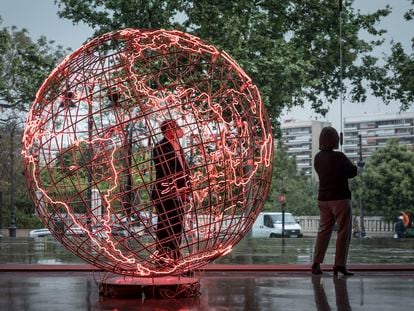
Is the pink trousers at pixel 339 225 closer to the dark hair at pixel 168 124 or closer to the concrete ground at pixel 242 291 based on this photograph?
the concrete ground at pixel 242 291

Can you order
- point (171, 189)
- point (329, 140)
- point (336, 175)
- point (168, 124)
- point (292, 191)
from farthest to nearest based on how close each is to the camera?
point (292, 191)
point (329, 140)
point (336, 175)
point (168, 124)
point (171, 189)

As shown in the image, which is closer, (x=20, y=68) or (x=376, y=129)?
(x=20, y=68)

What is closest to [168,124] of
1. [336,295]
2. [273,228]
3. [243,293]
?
[243,293]

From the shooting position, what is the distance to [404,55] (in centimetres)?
2253

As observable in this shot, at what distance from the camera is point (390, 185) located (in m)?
45.5

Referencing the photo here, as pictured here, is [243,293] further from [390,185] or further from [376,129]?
[376,129]

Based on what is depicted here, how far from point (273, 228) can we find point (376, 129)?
7290cm

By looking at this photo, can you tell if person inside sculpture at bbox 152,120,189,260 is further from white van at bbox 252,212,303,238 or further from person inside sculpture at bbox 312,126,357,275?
white van at bbox 252,212,303,238

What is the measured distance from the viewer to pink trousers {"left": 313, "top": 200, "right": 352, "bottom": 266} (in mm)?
8477

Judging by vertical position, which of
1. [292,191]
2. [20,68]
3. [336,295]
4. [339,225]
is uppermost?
[20,68]

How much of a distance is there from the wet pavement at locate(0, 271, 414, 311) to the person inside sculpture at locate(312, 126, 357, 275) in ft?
1.40

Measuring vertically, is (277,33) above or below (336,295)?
above

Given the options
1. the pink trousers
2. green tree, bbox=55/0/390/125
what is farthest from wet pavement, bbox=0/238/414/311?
green tree, bbox=55/0/390/125

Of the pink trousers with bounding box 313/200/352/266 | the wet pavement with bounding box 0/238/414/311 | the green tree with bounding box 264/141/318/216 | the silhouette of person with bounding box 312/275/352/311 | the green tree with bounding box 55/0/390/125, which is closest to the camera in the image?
the silhouette of person with bounding box 312/275/352/311
